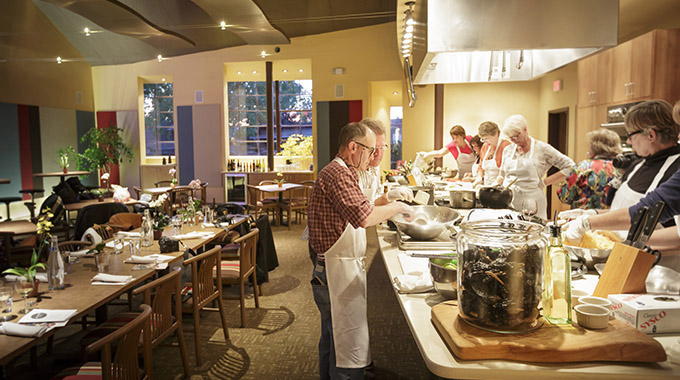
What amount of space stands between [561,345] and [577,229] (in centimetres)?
83

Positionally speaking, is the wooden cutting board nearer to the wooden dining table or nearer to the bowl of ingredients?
the bowl of ingredients

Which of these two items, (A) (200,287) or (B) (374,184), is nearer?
(B) (374,184)

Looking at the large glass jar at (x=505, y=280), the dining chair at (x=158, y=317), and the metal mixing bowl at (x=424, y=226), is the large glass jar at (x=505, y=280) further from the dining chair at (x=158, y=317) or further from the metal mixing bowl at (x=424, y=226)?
the dining chair at (x=158, y=317)

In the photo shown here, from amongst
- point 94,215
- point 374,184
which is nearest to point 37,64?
point 94,215

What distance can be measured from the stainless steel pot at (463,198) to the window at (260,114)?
10103 mm

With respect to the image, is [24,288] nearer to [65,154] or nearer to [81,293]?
[81,293]

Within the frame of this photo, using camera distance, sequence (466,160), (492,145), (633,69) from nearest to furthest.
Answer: (492,145) → (633,69) → (466,160)

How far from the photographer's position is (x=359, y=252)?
98.2 inches

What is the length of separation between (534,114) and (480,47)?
26.0ft

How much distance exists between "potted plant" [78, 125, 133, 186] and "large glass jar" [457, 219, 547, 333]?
41.1ft

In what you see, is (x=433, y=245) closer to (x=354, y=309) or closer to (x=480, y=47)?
(x=354, y=309)

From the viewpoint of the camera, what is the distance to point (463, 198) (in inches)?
146

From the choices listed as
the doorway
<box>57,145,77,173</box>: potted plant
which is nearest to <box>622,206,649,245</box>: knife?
the doorway

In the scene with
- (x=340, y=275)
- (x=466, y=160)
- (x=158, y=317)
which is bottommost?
(x=158, y=317)
